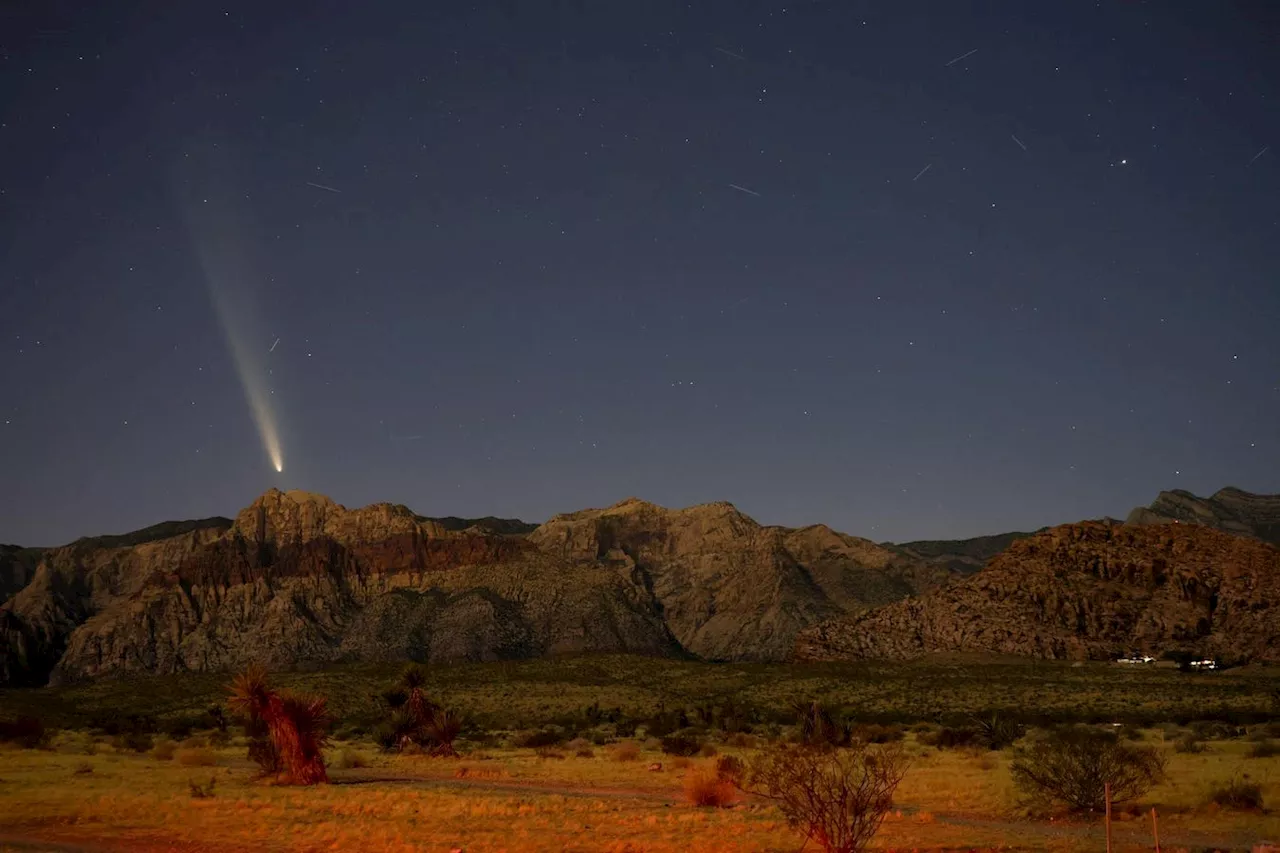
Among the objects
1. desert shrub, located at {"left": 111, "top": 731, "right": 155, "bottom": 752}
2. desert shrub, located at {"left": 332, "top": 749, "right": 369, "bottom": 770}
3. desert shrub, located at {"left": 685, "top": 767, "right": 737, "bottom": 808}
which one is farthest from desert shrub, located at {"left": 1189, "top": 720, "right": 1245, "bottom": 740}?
desert shrub, located at {"left": 111, "top": 731, "right": 155, "bottom": 752}

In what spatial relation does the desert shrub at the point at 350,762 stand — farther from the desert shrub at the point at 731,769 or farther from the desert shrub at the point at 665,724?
the desert shrub at the point at 665,724

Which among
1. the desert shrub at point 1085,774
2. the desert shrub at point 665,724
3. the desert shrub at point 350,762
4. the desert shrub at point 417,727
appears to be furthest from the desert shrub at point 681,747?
the desert shrub at point 1085,774

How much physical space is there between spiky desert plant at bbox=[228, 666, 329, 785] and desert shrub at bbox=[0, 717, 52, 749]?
20.9 m

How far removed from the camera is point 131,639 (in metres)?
143

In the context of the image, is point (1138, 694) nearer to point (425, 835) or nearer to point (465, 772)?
point (465, 772)

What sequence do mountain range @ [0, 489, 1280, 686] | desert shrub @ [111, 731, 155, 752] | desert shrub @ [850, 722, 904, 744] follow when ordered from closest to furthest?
desert shrub @ [850, 722, 904, 744] → desert shrub @ [111, 731, 155, 752] → mountain range @ [0, 489, 1280, 686]

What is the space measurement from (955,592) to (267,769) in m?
85.7

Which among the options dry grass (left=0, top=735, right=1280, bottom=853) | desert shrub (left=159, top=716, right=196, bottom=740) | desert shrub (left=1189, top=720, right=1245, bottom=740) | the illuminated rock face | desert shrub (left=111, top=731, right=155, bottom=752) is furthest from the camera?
the illuminated rock face

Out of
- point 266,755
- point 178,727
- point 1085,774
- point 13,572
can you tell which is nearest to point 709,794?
point 1085,774

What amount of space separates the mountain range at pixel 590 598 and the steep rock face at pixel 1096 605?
20 cm

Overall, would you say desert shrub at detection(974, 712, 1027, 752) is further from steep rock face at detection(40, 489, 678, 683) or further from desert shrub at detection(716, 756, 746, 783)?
Result: steep rock face at detection(40, 489, 678, 683)

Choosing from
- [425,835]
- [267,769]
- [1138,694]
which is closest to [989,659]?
[1138,694]

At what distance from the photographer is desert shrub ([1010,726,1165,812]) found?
72.5 feet

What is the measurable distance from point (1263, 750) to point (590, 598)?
380 ft
